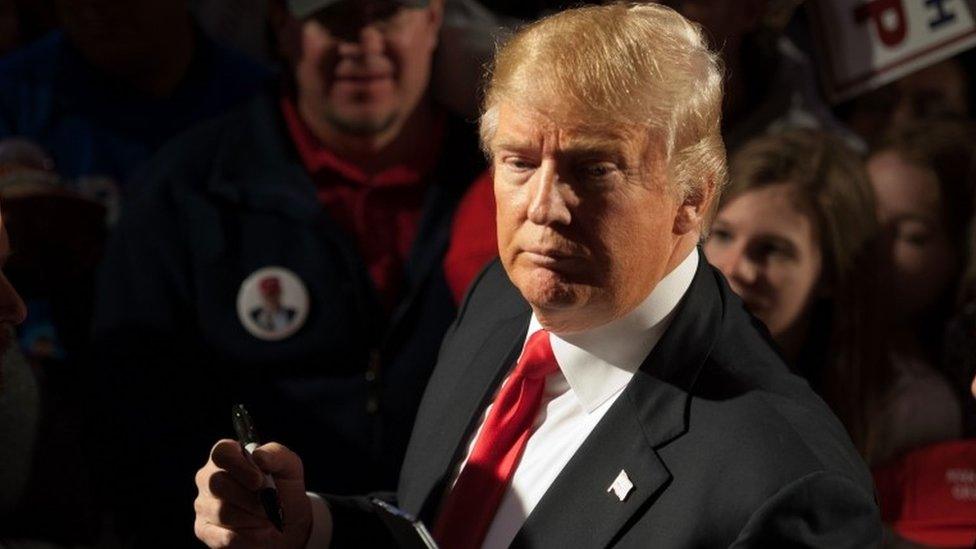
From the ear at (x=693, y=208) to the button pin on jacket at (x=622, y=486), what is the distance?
29cm

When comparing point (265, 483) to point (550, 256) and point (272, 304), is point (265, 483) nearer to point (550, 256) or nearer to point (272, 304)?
point (550, 256)

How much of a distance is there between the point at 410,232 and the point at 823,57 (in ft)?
3.16

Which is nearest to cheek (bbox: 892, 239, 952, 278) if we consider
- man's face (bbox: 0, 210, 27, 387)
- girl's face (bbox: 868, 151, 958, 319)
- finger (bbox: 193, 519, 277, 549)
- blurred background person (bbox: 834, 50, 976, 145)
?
girl's face (bbox: 868, 151, 958, 319)

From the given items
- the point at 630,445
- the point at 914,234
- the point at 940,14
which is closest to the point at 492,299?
the point at 630,445

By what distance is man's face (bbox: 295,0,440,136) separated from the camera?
267cm

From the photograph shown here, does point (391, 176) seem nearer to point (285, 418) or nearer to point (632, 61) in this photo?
point (285, 418)

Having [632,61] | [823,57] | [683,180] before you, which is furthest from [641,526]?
[823,57]

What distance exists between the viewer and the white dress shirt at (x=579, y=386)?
5.68 feet

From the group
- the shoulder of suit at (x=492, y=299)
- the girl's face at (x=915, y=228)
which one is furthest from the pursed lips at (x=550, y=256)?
the girl's face at (x=915, y=228)

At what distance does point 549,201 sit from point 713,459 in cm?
34

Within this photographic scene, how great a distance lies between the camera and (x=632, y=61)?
1.61 metres

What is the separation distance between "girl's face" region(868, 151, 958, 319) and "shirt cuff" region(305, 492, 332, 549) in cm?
153

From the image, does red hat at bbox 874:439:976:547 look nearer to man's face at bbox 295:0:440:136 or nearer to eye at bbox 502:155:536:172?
man's face at bbox 295:0:440:136

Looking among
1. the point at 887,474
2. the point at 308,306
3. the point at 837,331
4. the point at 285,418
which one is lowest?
the point at 887,474
